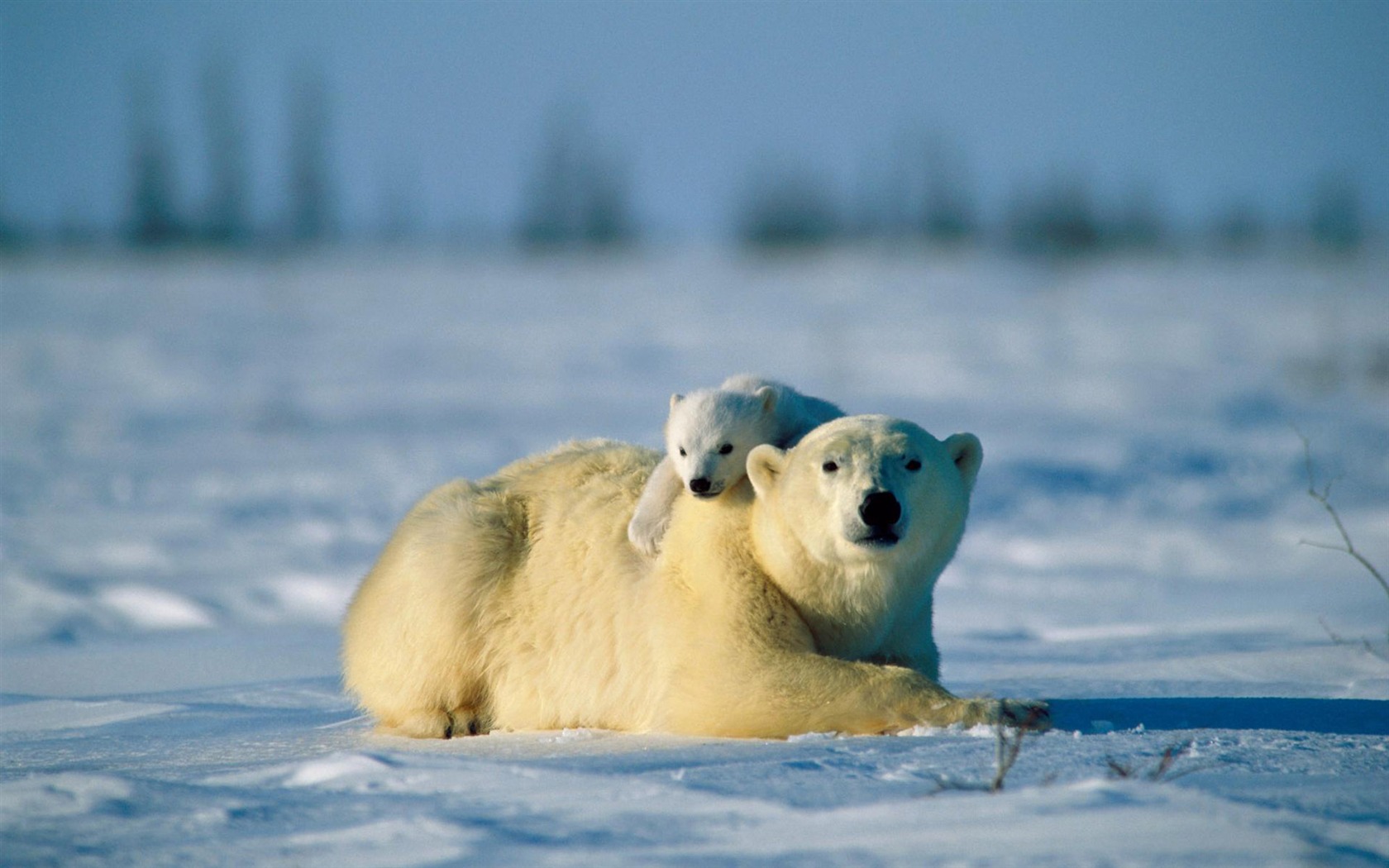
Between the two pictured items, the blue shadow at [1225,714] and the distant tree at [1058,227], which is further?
the distant tree at [1058,227]

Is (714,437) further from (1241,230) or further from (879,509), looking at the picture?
(1241,230)

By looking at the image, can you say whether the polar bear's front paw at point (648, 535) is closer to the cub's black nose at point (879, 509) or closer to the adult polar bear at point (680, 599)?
the adult polar bear at point (680, 599)

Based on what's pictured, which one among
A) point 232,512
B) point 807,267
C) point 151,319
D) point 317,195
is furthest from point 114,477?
point 317,195

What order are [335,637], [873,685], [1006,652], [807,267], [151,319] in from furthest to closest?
[807,267] → [151,319] → [335,637] → [1006,652] → [873,685]

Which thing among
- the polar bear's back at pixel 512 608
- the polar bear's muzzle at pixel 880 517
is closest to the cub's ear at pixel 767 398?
the polar bear's back at pixel 512 608

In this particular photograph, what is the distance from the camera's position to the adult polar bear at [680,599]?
2.92m

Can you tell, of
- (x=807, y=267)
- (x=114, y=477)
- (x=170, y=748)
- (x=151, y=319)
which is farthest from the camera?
(x=807, y=267)

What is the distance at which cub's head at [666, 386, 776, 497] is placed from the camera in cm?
329

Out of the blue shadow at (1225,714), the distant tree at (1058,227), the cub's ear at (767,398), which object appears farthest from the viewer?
the distant tree at (1058,227)

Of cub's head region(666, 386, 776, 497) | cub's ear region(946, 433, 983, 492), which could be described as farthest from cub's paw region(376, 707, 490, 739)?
cub's ear region(946, 433, 983, 492)

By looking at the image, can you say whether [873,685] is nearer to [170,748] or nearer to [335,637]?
[170,748]

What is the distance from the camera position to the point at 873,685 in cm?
292

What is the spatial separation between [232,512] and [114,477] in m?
1.94

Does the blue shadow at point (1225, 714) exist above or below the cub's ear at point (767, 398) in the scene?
below
